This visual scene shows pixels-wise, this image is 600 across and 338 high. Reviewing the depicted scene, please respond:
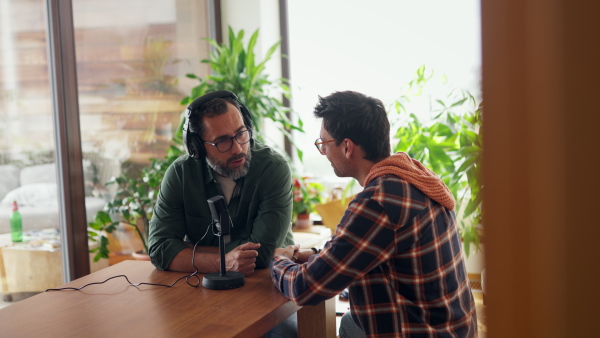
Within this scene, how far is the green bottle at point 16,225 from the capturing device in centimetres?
297

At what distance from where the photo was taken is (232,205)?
222 cm

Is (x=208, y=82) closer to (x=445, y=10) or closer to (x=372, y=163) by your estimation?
(x=445, y=10)

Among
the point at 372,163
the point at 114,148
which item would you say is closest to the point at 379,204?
the point at 372,163

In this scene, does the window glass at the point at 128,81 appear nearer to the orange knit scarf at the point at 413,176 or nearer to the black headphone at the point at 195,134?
the black headphone at the point at 195,134

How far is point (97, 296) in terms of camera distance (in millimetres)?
1805

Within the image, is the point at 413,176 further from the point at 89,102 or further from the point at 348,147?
the point at 89,102

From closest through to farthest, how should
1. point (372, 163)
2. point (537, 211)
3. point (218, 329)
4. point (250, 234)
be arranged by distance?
point (537, 211)
point (218, 329)
point (372, 163)
point (250, 234)

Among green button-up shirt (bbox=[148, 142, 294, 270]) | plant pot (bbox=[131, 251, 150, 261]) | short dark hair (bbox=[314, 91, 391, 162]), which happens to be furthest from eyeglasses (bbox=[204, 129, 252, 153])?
plant pot (bbox=[131, 251, 150, 261])

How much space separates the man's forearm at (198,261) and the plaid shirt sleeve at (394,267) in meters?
0.43

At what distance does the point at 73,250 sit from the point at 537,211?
335 cm

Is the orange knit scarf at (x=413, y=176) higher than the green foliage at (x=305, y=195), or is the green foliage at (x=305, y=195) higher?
the orange knit scarf at (x=413, y=176)

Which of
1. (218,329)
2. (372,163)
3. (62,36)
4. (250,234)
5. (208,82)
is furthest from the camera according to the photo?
(208,82)

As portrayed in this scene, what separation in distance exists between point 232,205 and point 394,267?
813 millimetres

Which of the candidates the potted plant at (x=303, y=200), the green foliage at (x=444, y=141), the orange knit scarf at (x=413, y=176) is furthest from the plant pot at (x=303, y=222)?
the orange knit scarf at (x=413, y=176)
